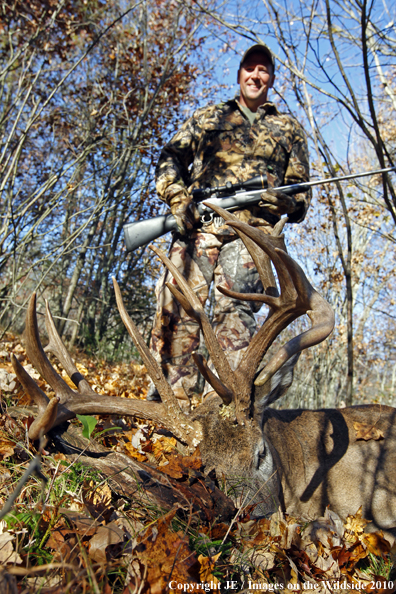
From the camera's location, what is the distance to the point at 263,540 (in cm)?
185

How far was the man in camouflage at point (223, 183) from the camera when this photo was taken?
3.85 m

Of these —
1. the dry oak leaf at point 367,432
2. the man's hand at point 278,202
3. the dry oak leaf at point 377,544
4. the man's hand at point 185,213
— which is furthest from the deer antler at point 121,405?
the man's hand at point 278,202

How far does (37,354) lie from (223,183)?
2781 millimetres

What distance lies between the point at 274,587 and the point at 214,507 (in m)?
0.39

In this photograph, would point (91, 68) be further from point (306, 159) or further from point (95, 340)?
point (306, 159)

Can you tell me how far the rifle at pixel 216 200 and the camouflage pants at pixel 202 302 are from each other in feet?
0.93

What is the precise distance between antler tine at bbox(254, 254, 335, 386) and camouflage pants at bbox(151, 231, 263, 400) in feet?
3.84

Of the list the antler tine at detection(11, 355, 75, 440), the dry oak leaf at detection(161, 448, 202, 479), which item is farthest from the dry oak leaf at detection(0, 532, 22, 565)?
the dry oak leaf at detection(161, 448, 202, 479)

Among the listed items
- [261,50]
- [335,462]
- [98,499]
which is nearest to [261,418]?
[335,462]

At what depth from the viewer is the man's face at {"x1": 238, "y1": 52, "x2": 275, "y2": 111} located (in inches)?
173

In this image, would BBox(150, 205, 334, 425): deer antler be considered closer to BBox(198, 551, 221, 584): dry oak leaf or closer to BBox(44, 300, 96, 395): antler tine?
BBox(44, 300, 96, 395): antler tine

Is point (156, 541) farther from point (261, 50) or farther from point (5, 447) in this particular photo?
point (261, 50)

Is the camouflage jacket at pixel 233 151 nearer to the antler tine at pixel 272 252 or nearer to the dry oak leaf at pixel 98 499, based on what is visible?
the antler tine at pixel 272 252

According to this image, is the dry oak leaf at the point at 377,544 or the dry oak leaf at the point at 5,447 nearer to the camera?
the dry oak leaf at the point at 5,447
